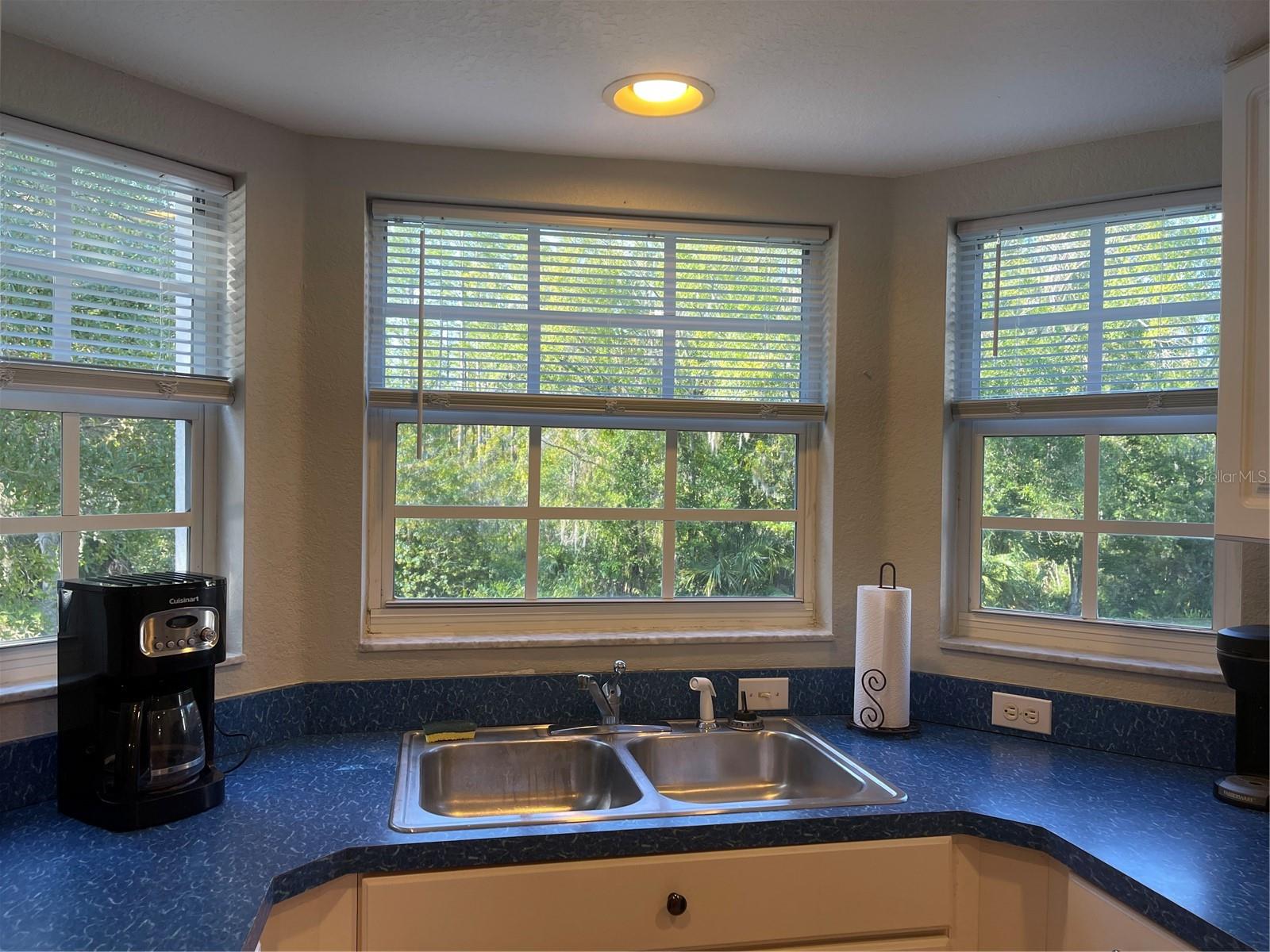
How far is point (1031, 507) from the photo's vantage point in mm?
2346

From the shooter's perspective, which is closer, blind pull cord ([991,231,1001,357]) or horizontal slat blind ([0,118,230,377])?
horizontal slat blind ([0,118,230,377])

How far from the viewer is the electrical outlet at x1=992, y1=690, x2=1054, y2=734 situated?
218cm

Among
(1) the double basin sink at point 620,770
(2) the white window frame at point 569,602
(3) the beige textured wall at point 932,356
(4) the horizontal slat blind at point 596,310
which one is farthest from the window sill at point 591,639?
(4) the horizontal slat blind at point 596,310

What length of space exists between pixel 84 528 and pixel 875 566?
196 centimetres

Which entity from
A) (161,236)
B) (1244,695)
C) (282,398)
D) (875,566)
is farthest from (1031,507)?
(161,236)

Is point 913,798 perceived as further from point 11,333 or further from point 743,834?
point 11,333

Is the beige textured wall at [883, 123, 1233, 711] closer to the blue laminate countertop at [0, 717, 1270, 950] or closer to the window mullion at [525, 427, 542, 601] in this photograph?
the blue laminate countertop at [0, 717, 1270, 950]

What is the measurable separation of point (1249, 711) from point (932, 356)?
110 cm

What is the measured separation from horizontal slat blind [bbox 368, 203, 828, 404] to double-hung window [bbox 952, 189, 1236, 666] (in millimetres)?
496

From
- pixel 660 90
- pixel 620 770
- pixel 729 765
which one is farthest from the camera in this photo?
pixel 729 765

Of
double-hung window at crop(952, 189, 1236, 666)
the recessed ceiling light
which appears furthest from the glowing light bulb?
double-hung window at crop(952, 189, 1236, 666)

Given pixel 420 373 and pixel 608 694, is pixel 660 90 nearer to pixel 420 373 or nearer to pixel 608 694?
pixel 420 373

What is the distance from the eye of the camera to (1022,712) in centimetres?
221

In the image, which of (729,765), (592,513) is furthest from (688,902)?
(592,513)
